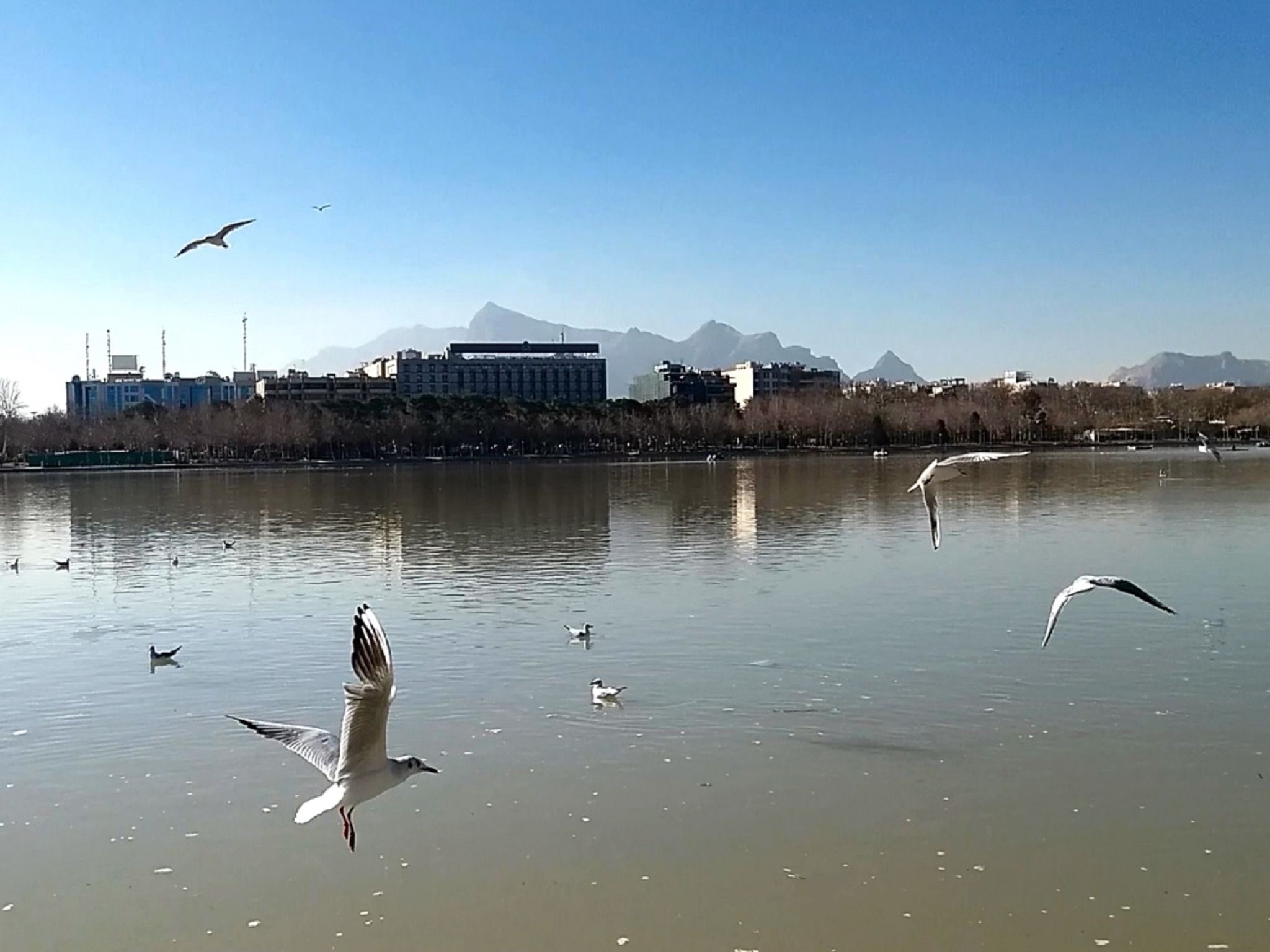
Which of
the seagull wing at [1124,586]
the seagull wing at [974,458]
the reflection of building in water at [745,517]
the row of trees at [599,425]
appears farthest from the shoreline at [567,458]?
the seagull wing at [1124,586]

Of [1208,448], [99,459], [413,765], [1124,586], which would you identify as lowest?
[413,765]

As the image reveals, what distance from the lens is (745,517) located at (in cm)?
3350

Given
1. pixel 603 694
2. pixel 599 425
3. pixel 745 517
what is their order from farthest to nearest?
1. pixel 599 425
2. pixel 745 517
3. pixel 603 694

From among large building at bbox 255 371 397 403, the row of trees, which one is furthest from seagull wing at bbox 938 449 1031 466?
large building at bbox 255 371 397 403

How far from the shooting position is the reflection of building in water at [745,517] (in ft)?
85.0

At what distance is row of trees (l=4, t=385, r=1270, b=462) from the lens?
4149 inches

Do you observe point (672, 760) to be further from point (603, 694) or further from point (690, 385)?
point (690, 385)

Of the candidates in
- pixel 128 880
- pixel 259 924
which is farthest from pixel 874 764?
pixel 128 880

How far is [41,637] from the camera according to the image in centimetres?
1648

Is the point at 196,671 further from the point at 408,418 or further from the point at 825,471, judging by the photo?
the point at 408,418

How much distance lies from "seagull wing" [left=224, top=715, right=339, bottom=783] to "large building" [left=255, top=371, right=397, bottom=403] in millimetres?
144576

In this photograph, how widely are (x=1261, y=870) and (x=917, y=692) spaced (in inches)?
176

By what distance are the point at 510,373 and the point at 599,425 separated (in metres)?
54.8

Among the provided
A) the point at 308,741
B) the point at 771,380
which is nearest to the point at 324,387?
the point at 771,380
